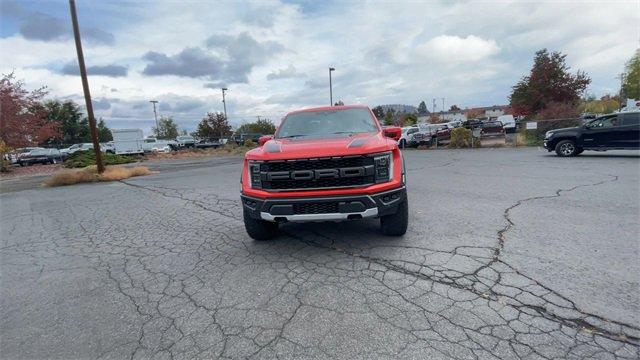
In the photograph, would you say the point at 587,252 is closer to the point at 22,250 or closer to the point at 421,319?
the point at 421,319

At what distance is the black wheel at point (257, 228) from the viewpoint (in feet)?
15.1

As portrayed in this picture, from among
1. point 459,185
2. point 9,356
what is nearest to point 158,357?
point 9,356

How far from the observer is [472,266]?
360cm

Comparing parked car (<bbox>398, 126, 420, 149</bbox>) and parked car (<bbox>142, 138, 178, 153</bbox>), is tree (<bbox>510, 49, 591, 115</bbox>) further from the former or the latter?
parked car (<bbox>142, 138, 178, 153</bbox>)

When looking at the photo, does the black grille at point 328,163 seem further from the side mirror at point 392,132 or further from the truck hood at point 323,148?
the side mirror at point 392,132

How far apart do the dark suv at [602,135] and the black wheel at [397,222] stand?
12.8 m

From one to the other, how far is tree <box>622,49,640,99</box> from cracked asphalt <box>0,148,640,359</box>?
5937 centimetres

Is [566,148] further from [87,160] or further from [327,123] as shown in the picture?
[87,160]

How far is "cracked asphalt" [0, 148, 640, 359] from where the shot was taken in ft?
8.16

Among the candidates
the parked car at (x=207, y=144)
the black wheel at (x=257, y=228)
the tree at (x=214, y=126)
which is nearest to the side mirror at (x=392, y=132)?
the black wheel at (x=257, y=228)

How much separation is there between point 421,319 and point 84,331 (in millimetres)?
2791

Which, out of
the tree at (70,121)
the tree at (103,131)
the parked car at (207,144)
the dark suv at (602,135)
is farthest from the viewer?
the tree at (103,131)

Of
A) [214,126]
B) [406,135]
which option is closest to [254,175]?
[406,135]

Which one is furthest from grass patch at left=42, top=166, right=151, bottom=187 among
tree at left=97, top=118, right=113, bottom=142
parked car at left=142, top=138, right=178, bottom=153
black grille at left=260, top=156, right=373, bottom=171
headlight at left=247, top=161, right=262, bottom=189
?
tree at left=97, top=118, right=113, bottom=142
